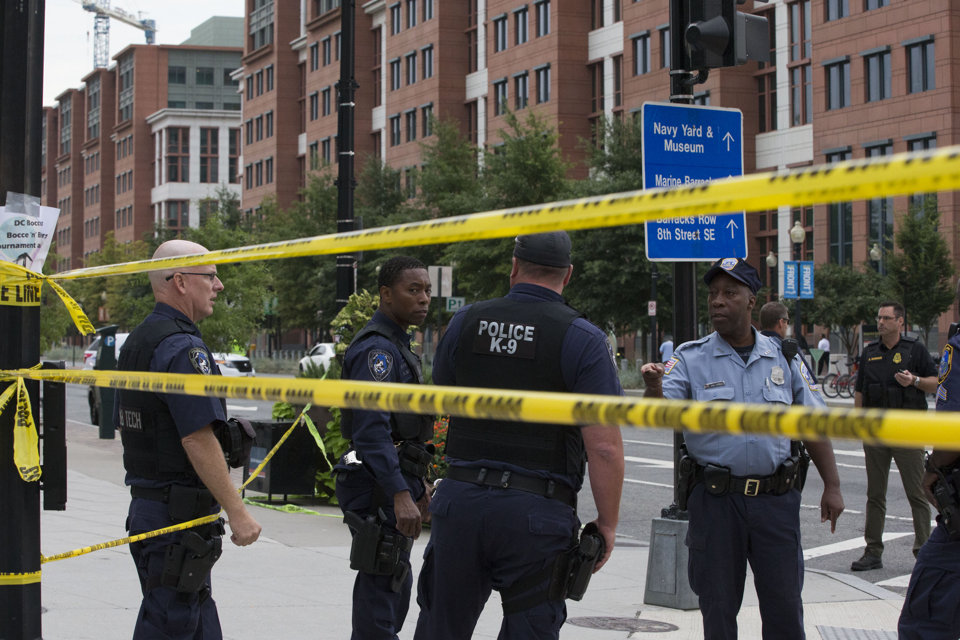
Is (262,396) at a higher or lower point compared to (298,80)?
lower

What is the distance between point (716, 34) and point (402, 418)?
3.73 metres

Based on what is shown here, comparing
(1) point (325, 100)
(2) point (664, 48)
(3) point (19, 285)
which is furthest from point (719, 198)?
(1) point (325, 100)

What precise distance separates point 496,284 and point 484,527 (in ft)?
127

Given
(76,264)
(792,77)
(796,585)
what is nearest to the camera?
(796,585)

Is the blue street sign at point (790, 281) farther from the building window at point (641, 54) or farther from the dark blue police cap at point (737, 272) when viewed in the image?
the dark blue police cap at point (737, 272)

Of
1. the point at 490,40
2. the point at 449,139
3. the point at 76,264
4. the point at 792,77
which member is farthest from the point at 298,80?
the point at 76,264

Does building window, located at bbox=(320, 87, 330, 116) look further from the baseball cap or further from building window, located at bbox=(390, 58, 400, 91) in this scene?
the baseball cap

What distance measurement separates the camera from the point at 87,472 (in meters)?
15.4

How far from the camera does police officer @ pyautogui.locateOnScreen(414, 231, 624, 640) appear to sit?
4113 mm

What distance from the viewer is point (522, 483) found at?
4.14 metres

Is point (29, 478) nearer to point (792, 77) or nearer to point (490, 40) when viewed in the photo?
point (792, 77)

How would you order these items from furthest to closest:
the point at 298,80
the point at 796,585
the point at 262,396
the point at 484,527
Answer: the point at 298,80, the point at 796,585, the point at 484,527, the point at 262,396

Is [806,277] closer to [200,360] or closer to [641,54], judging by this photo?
[641,54]

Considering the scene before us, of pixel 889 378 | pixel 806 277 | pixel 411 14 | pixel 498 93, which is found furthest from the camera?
pixel 411 14
